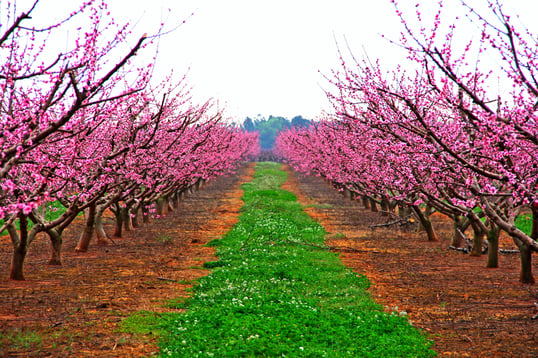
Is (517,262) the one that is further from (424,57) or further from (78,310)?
(78,310)

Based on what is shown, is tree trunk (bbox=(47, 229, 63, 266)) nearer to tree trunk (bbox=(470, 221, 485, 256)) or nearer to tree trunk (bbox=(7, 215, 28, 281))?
tree trunk (bbox=(7, 215, 28, 281))

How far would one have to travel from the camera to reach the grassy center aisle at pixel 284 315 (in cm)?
867

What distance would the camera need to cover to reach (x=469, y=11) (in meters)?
8.44

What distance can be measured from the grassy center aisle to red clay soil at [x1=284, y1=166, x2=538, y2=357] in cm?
67

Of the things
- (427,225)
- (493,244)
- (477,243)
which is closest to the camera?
(493,244)

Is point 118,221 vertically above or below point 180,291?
above

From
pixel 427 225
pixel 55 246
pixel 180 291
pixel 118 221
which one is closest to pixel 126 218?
pixel 118 221

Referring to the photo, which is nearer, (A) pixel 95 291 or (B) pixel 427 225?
(A) pixel 95 291

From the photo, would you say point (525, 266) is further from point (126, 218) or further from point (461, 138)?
point (126, 218)

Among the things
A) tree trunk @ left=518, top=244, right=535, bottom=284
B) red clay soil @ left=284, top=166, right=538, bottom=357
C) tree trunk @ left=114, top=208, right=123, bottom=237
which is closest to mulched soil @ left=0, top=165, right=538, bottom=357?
red clay soil @ left=284, top=166, right=538, bottom=357

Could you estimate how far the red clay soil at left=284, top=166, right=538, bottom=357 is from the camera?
9.30 m

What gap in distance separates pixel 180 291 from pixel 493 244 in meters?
10.2

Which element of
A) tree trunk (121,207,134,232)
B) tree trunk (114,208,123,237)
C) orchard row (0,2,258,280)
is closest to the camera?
orchard row (0,2,258,280)

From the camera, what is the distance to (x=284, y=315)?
10477 millimetres
